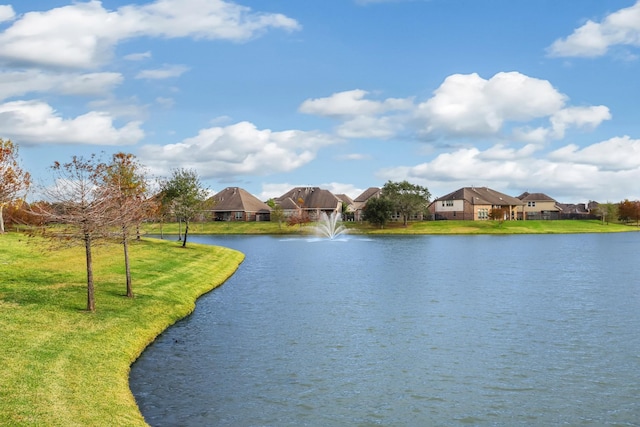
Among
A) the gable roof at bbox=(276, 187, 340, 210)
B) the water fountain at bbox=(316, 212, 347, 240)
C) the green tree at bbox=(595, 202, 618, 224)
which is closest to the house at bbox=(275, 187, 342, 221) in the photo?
the gable roof at bbox=(276, 187, 340, 210)

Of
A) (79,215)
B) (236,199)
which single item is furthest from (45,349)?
(236,199)

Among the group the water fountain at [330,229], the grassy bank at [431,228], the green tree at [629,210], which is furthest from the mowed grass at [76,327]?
the green tree at [629,210]

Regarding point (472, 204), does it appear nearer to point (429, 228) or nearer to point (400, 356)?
point (429, 228)

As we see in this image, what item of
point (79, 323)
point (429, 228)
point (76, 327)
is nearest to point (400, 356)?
point (76, 327)

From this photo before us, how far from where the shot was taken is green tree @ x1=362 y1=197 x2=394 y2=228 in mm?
144500

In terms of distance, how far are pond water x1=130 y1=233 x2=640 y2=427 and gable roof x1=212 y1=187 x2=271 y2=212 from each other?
401 feet

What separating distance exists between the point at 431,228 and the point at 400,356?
397ft

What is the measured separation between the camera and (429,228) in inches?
5743

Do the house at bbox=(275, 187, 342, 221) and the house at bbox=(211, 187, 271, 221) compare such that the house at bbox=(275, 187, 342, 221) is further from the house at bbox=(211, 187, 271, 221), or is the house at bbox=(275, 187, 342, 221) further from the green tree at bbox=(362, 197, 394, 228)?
the green tree at bbox=(362, 197, 394, 228)

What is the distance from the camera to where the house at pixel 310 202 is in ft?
578

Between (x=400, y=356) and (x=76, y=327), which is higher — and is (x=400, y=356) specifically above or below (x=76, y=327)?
below

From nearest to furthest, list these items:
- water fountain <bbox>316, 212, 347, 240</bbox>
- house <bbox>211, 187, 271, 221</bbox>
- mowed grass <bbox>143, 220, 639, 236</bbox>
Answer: water fountain <bbox>316, 212, 347, 240</bbox>
mowed grass <bbox>143, 220, 639, 236</bbox>
house <bbox>211, 187, 271, 221</bbox>

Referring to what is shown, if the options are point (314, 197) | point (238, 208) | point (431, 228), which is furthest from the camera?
point (314, 197)

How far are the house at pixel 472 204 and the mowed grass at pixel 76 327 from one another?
124490 millimetres
